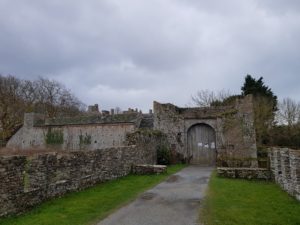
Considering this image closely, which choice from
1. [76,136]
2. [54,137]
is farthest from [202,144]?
[54,137]

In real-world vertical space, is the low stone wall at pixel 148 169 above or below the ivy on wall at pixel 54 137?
below

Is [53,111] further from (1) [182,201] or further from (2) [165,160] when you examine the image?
(1) [182,201]

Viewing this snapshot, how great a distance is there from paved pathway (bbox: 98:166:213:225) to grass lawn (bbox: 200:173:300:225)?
348mm

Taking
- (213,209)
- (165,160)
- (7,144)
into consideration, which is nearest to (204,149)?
(165,160)

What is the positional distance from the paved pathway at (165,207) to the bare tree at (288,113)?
72.8 ft

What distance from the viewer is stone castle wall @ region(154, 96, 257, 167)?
58.2ft

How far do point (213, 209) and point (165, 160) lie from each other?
35.8ft

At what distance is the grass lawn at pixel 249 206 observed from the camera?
5.83 m

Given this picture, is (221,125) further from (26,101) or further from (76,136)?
(26,101)

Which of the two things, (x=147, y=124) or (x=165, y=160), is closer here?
(x=165, y=160)

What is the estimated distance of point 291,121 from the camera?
92.3ft

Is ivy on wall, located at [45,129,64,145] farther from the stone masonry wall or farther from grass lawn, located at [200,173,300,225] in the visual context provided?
grass lawn, located at [200,173,300,225]

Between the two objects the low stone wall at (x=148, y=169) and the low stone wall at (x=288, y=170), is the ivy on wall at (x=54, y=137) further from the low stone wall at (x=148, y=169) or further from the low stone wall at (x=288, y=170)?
the low stone wall at (x=288, y=170)

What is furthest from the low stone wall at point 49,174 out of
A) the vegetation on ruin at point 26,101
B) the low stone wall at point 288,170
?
the vegetation on ruin at point 26,101
